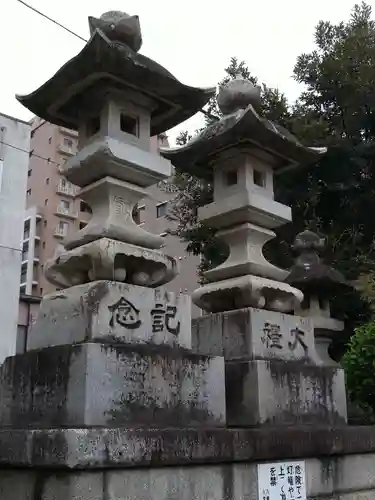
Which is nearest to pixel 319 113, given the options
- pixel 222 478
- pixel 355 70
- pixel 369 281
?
pixel 355 70

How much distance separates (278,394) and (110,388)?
1.67 metres

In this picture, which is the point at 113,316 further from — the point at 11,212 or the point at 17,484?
the point at 11,212

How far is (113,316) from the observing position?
3855 mm

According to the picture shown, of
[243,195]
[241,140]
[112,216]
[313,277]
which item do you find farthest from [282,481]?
[313,277]

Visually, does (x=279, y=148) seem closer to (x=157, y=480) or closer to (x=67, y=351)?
(x=67, y=351)

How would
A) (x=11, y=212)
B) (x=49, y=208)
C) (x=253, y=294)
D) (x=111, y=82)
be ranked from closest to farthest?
(x=111, y=82) → (x=253, y=294) → (x=11, y=212) → (x=49, y=208)

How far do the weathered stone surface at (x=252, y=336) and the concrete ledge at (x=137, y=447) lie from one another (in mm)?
790

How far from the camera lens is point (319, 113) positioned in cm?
1389

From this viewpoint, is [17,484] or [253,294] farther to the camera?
[253,294]

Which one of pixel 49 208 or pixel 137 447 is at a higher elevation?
pixel 49 208

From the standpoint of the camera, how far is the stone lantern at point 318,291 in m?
8.56

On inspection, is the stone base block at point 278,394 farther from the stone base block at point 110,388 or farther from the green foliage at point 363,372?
the green foliage at point 363,372

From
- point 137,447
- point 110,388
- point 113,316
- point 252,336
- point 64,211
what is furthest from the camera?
point 64,211

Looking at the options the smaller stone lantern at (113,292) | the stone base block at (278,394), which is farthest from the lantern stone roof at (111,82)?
the stone base block at (278,394)
